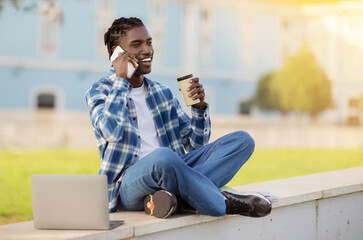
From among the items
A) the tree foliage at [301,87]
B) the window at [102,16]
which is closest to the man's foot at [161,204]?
the window at [102,16]

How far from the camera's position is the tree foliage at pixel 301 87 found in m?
28.1

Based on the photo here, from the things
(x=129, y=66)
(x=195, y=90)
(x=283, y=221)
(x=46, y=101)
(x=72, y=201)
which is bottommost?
(x=46, y=101)

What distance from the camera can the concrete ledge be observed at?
2.41 metres

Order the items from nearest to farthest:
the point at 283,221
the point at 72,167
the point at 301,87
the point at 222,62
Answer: the point at 283,221
the point at 72,167
the point at 301,87
the point at 222,62

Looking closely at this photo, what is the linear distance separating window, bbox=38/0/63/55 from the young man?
72.4ft

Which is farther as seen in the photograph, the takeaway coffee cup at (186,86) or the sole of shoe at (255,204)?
the takeaway coffee cup at (186,86)

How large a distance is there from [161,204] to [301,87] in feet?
86.5

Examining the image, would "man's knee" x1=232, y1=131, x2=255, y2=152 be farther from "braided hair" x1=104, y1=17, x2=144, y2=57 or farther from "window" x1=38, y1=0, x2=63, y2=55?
"window" x1=38, y1=0, x2=63, y2=55

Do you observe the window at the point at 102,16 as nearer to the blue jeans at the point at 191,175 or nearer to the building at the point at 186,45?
the building at the point at 186,45

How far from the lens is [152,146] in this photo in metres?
2.93

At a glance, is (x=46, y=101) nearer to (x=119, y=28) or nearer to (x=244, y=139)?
(x=119, y=28)

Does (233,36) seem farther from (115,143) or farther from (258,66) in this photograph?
(115,143)

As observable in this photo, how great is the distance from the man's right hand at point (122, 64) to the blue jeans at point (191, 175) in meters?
0.47

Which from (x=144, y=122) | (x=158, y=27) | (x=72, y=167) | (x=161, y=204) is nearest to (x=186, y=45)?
(x=158, y=27)
